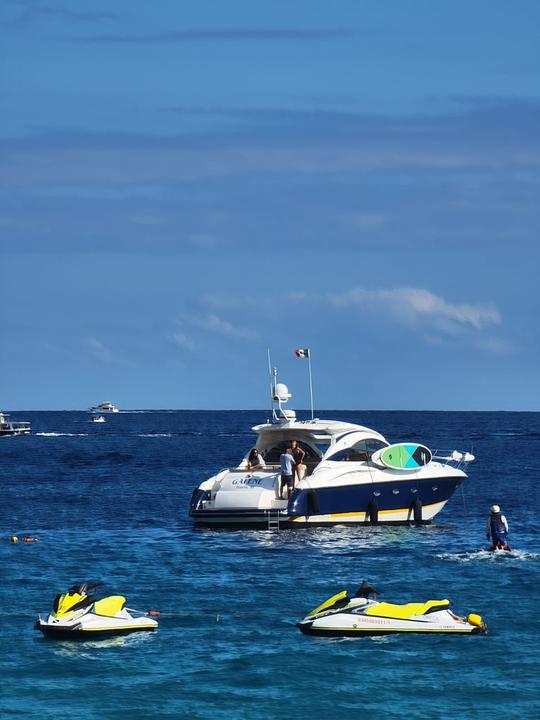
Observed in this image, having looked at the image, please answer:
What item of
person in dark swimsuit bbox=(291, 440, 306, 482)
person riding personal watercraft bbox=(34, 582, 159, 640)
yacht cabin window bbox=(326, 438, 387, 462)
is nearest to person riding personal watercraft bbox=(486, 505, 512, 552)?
yacht cabin window bbox=(326, 438, 387, 462)

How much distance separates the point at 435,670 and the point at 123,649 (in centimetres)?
675

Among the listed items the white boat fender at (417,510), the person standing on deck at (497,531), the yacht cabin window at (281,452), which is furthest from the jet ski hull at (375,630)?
the yacht cabin window at (281,452)

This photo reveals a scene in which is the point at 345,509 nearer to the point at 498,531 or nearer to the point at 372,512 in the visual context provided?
the point at 372,512

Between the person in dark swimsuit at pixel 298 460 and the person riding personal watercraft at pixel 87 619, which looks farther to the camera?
the person in dark swimsuit at pixel 298 460

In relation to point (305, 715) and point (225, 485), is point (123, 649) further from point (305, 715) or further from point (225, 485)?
point (225, 485)

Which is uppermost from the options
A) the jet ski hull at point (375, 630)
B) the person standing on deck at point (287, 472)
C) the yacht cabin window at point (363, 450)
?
the yacht cabin window at point (363, 450)

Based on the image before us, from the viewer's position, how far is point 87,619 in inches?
1154

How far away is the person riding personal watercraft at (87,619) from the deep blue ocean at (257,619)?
15.3 inches

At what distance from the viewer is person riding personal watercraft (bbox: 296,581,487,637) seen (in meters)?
29.6

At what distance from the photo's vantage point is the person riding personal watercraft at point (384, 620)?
97.2 feet

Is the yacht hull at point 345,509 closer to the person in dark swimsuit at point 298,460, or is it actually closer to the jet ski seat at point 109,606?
the person in dark swimsuit at point 298,460

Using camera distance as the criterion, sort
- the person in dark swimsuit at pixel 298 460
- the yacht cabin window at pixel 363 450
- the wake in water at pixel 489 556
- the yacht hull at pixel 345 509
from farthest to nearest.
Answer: the yacht cabin window at pixel 363 450 → the person in dark swimsuit at pixel 298 460 → the yacht hull at pixel 345 509 → the wake in water at pixel 489 556

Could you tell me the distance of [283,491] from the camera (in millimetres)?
48500

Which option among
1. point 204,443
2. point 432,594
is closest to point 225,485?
point 432,594
